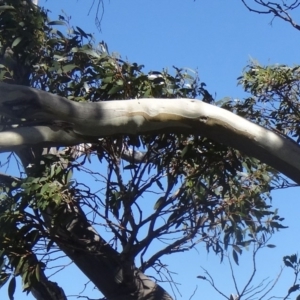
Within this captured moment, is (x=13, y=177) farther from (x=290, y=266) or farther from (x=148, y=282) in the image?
(x=290, y=266)

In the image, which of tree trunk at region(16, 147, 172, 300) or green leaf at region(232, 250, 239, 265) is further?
green leaf at region(232, 250, 239, 265)

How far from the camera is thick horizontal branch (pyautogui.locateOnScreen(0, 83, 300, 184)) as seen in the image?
369 centimetres

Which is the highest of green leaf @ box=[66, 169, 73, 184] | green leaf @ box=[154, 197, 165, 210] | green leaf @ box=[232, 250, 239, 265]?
green leaf @ box=[154, 197, 165, 210]

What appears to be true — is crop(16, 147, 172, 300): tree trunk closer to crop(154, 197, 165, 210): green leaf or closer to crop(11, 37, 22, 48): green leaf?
crop(154, 197, 165, 210): green leaf

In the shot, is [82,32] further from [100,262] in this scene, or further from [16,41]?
[100,262]

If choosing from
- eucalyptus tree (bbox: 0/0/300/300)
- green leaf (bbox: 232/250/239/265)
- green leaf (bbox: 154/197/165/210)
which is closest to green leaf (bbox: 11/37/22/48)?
eucalyptus tree (bbox: 0/0/300/300)

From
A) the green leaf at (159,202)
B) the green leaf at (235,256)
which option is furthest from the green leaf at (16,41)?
the green leaf at (235,256)

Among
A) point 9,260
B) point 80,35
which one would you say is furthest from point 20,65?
point 9,260

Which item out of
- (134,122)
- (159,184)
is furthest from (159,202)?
(134,122)

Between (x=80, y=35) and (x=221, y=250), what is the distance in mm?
1903

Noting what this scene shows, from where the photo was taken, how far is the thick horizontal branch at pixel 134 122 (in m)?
3.69

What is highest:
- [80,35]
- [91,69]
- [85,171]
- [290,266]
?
[80,35]

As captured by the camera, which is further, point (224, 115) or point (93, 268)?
point (93, 268)

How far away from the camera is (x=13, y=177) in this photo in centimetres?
516
